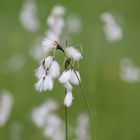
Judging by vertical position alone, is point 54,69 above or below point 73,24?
below

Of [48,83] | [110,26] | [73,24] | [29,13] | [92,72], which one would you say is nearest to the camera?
[48,83]

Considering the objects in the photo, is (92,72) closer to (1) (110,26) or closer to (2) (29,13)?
(2) (29,13)

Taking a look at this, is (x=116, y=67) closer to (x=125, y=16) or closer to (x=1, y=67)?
(x=1, y=67)

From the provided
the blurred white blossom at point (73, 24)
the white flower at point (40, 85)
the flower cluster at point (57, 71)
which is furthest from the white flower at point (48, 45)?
the blurred white blossom at point (73, 24)

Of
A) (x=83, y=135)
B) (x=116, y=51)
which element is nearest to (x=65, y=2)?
(x=116, y=51)

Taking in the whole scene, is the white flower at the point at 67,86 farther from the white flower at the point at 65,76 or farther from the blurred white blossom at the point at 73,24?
the blurred white blossom at the point at 73,24

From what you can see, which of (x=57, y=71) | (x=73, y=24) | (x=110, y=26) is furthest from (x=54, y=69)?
(x=73, y=24)

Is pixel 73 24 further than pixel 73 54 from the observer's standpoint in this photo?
Yes

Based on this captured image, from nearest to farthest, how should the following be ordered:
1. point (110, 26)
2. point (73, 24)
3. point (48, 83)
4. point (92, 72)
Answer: point (48, 83), point (110, 26), point (92, 72), point (73, 24)

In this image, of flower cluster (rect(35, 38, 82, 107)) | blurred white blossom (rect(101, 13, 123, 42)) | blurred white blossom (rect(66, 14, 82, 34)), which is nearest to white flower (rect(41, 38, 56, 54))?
flower cluster (rect(35, 38, 82, 107))
